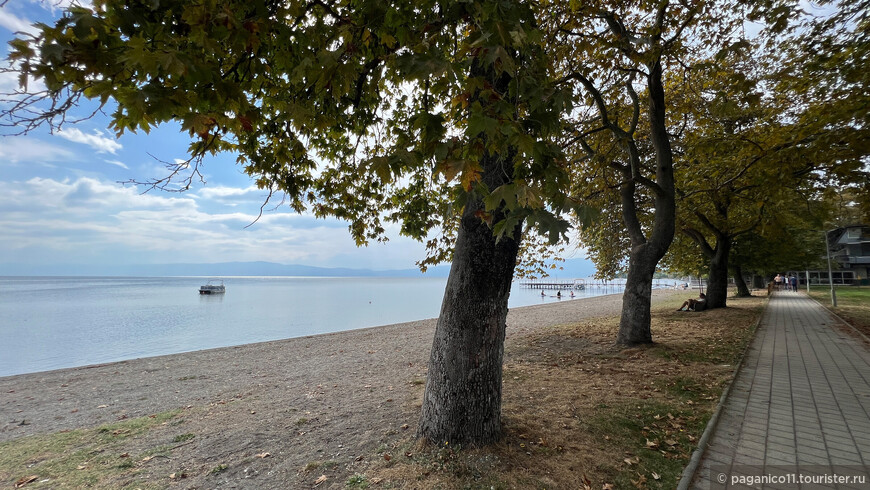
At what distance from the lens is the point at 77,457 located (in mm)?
4926

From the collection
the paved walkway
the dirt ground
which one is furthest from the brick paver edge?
the dirt ground

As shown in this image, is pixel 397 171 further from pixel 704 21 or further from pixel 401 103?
pixel 704 21

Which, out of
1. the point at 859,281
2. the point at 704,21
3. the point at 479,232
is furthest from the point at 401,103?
the point at 859,281

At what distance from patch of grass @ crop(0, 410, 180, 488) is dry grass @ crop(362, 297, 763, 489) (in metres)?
3.18

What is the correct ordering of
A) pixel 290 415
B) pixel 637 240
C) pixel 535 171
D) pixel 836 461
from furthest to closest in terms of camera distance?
pixel 637 240 < pixel 290 415 < pixel 836 461 < pixel 535 171

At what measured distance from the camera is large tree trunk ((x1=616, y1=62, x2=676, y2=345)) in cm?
895

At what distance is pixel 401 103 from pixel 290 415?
5779 mm

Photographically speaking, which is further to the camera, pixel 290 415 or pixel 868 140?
pixel 868 140

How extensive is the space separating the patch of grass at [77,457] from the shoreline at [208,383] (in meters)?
0.93

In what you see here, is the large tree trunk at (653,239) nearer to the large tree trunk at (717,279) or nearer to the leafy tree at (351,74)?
the leafy tree at (351,74)

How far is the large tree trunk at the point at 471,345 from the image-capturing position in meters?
3.97

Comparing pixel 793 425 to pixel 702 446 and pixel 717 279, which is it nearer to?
pixel 702 446

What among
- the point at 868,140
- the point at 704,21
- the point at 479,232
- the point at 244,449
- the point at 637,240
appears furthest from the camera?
the point at 637,240

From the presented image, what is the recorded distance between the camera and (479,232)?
4.00 meters
